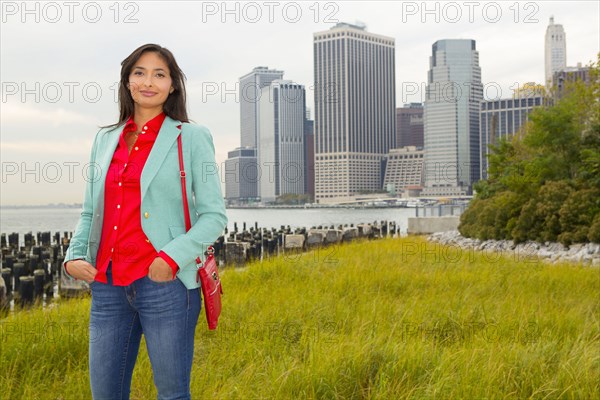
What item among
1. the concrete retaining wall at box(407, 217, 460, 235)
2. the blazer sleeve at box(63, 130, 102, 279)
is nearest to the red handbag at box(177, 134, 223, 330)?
the blazer sleeve at box(63, 130, 102, 279)

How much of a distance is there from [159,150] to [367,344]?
2155 mm

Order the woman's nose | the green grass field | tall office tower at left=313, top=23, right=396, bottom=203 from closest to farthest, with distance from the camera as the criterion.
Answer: the woman's nose < the green grass field < tall office tower at left=313, top=23, right=396, bottom=203

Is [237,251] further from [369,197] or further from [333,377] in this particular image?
[369,197]

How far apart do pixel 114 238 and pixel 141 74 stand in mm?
660

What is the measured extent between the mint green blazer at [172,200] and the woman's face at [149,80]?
0.12 meters

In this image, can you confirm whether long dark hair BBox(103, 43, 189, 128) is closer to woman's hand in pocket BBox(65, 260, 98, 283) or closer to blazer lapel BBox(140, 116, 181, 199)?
blazer lapel BBox(140, 116, 181, 199)

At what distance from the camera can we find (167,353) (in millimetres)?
2047

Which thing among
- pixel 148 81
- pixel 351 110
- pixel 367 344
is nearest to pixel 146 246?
pixel 148 81

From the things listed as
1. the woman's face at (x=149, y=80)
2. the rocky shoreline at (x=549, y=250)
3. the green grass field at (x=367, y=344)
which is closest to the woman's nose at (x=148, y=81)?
the woman's face at (x=149, y=80)

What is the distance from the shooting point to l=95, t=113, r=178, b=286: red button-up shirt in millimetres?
2047

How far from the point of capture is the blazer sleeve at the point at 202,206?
1.99 m

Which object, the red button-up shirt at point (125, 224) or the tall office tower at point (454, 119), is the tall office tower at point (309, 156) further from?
the red button-up shirt at point (125, 224)

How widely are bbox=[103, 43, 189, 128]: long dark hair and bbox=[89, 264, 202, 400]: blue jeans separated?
666mm

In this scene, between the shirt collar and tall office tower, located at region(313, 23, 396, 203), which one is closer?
the shirt collar
